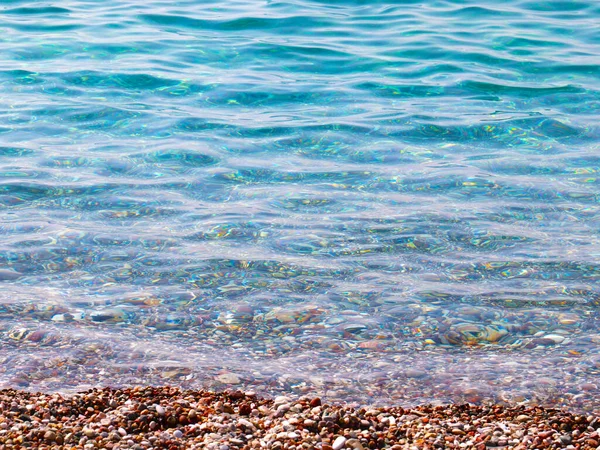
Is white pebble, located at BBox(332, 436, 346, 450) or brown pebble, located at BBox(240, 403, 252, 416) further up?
white pebble, located at BBox(332, 436, 346, 450)

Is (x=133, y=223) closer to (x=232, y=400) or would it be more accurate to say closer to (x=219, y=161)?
(x=219, y=161)

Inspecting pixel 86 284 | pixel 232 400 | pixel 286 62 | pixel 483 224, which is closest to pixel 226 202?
pixel 86 284

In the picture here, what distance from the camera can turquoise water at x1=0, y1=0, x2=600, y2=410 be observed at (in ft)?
15.6

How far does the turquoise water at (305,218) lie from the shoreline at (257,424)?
1.27ft

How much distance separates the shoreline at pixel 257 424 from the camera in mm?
3482

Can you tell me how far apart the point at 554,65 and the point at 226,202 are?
688 centimetres

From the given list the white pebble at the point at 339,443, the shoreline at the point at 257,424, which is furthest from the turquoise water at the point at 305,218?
the white pebble at the point at 339,443

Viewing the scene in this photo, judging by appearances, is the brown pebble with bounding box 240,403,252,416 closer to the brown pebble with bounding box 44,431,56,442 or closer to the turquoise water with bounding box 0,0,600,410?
the turquoise water with bounding box 0,0,600,410

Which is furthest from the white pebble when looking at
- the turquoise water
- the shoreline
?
the turquoise water

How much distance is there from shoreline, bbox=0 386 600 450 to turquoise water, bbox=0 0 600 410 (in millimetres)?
388

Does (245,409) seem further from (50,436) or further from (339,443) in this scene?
(50,436)

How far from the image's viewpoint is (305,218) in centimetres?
684

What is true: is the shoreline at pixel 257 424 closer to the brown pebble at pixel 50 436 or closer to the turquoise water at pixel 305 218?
the brown pebble at pixel 50 436

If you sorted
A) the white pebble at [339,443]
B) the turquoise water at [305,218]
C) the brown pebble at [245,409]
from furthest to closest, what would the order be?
1. the turquoise water at [305,218]
2. the brown pebble at [245,409]
3. the white pebble at [339,443]
